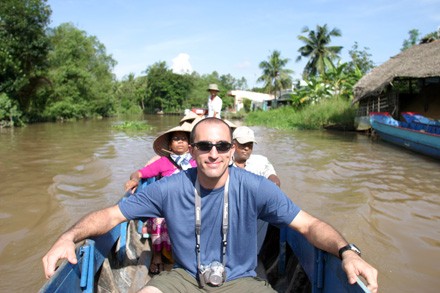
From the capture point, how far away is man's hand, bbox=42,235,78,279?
2.00m

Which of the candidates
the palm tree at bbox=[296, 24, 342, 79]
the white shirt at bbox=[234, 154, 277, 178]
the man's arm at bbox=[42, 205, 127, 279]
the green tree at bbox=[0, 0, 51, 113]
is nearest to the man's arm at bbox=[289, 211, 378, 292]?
the man's arm at bbox=[42, 205, 127, 279]

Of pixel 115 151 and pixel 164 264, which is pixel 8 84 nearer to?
pixel 115 151

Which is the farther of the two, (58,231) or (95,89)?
(95,89)

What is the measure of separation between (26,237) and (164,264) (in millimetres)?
2804

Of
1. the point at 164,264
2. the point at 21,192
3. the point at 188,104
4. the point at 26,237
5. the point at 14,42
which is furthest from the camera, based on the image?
the point at 188,104

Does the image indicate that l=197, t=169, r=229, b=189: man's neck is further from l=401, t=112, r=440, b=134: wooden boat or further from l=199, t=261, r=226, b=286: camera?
l=401, t=112, r=440, b=134: wooden boat

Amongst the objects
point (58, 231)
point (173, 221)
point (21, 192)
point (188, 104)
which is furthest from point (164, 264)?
point (188, 104)

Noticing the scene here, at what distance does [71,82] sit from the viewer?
36.3m

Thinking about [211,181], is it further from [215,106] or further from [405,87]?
[405,87]

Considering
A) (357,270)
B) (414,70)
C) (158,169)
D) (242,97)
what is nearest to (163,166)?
(158,169)

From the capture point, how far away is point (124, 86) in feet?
257

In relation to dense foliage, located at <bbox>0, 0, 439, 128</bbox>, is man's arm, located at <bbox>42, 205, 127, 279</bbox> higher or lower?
lower

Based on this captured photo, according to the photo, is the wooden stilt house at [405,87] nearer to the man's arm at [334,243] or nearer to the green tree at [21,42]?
the man's arm at [334,243]

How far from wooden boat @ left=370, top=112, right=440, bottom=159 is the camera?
10957 mm
